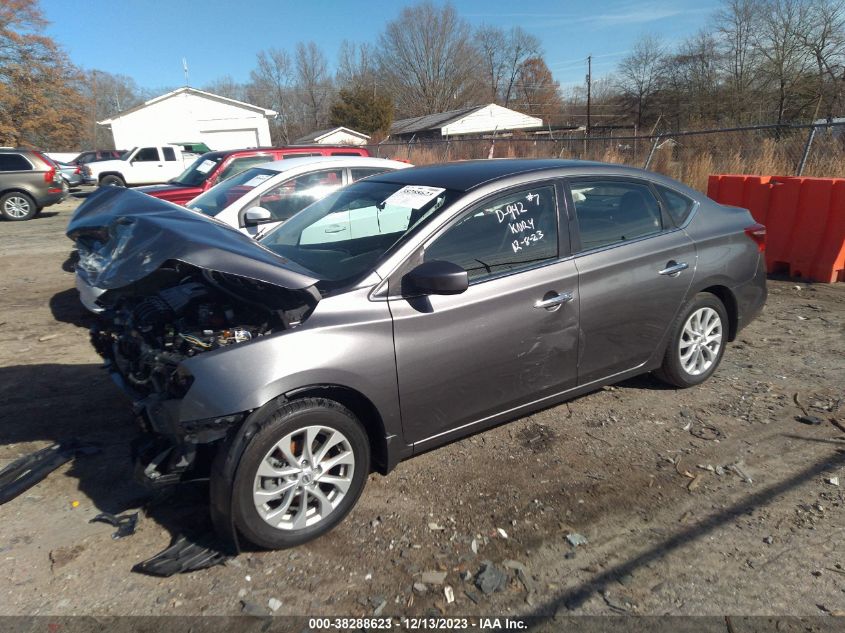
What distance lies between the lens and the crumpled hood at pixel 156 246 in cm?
270

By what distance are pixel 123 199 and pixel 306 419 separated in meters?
2.00

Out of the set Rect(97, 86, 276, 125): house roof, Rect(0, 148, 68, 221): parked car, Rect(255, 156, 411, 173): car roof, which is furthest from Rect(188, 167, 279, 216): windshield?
Rect(97, 86, 276, 125): house roof

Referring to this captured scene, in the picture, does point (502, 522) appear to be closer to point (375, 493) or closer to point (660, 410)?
point (375, 493)

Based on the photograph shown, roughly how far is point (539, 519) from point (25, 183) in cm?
1815

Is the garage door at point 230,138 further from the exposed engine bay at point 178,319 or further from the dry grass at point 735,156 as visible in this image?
the exposed engine bay at point 178,319

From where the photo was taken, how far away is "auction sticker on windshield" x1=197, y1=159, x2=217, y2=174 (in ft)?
31.6

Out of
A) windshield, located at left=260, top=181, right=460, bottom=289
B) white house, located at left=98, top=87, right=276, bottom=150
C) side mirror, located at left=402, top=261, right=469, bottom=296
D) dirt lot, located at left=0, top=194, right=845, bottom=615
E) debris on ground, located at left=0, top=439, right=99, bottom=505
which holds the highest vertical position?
white house, located at left=98, top=87, right=276, bottom=150

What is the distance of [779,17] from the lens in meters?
37.9

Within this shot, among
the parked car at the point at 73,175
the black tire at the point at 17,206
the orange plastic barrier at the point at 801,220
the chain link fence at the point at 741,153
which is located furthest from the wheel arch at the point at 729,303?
the parked car at the point at 73,175

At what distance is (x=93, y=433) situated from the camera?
4.00 meters

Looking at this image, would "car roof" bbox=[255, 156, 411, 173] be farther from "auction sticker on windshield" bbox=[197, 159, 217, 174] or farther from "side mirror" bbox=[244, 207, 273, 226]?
"auction sticker on windshield" bbox=[197, 159, 217, 174]

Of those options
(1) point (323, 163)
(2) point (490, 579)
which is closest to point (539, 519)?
(2) point (490, 579)

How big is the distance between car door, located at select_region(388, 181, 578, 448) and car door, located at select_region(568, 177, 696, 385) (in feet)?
0.52

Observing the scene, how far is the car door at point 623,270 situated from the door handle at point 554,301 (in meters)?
0.13
